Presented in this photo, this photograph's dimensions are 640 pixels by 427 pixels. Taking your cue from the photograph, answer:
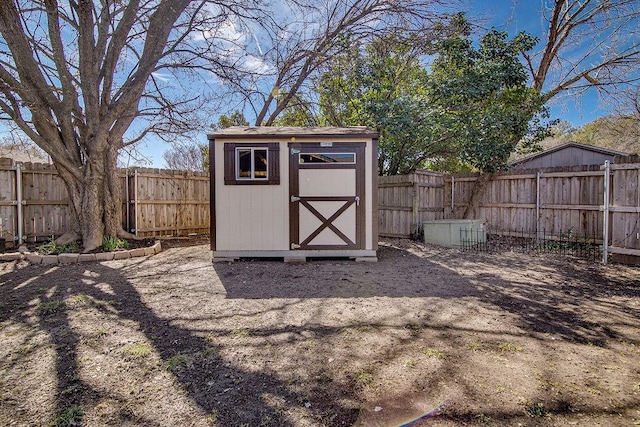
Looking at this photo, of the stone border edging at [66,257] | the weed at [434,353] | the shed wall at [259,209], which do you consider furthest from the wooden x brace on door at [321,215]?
the weed at [434,353]

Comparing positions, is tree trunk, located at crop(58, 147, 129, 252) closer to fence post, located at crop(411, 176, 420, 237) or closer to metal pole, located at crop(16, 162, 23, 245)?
metal pole, located at crop(16, 162, 23, 245)

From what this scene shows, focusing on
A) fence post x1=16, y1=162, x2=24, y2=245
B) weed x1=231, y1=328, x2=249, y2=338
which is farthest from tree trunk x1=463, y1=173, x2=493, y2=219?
fence post x1=16, y1=162, x2=24, y2=245

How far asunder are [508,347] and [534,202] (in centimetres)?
669

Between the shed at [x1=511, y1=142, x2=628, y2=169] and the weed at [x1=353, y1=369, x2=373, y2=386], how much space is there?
11.1 metres

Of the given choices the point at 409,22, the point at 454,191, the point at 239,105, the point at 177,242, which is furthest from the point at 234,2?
the point at 454,191

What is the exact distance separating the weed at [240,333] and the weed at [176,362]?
49 centimetres

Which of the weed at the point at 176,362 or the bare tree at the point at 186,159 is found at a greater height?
the bare tree at the point at 186,159

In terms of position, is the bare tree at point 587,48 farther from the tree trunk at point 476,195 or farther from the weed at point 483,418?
the weed at point 483,418

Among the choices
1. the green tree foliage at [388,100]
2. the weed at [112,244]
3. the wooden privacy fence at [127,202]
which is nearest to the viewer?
the weed at [112,244]

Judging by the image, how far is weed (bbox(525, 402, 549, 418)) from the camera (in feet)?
6.00

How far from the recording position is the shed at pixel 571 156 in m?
11.5

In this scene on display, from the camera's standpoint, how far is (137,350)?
2.62 m

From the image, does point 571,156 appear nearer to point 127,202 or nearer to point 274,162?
point 274,162

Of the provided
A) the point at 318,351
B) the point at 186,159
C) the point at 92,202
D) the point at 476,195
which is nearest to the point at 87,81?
the point at 92,202
